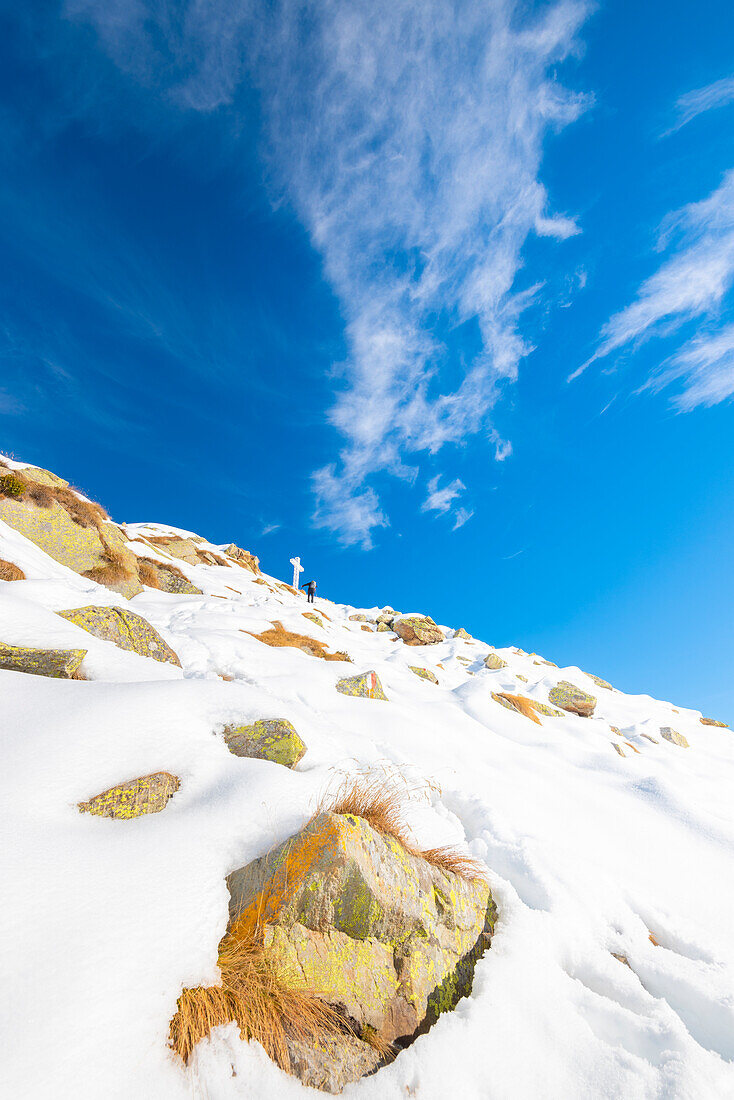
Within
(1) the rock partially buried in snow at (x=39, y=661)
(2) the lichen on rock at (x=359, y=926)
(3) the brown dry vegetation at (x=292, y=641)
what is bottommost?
(2) the lichen on rock at (x=359, y=926)

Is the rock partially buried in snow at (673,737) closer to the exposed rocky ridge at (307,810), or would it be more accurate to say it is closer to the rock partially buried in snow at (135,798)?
the exposed rocky ridge at (307,810)

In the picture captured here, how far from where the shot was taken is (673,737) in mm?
15930

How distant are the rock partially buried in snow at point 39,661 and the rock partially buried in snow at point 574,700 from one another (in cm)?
1716

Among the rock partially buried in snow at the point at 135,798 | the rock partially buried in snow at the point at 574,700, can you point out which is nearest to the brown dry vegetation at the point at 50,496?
the rock partially buried in snow at the point at 135,798

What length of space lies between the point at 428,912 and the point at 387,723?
14.3ft

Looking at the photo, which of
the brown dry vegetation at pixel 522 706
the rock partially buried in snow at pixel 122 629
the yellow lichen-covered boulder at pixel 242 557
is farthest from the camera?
the yellow lichen-covered boulder at pixel 242 557

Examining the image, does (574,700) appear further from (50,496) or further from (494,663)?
(50,496)

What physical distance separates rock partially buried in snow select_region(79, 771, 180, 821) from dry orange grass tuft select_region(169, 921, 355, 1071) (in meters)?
1.29

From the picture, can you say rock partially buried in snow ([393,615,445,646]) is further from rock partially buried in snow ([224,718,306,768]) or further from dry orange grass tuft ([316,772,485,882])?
dry orange grass tuft ([316,772,485,882])

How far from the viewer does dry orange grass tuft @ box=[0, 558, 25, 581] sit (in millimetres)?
9016

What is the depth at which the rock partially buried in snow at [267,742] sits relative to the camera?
16.5ft

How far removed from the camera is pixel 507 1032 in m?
2.90

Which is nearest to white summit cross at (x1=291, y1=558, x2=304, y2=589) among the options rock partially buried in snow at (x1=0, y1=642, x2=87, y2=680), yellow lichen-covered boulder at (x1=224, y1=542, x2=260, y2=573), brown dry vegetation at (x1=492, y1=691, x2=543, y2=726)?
yellow lichen-covered boulder at (x1=224, y1=542, x2=260, y2=573)

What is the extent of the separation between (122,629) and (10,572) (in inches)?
138
